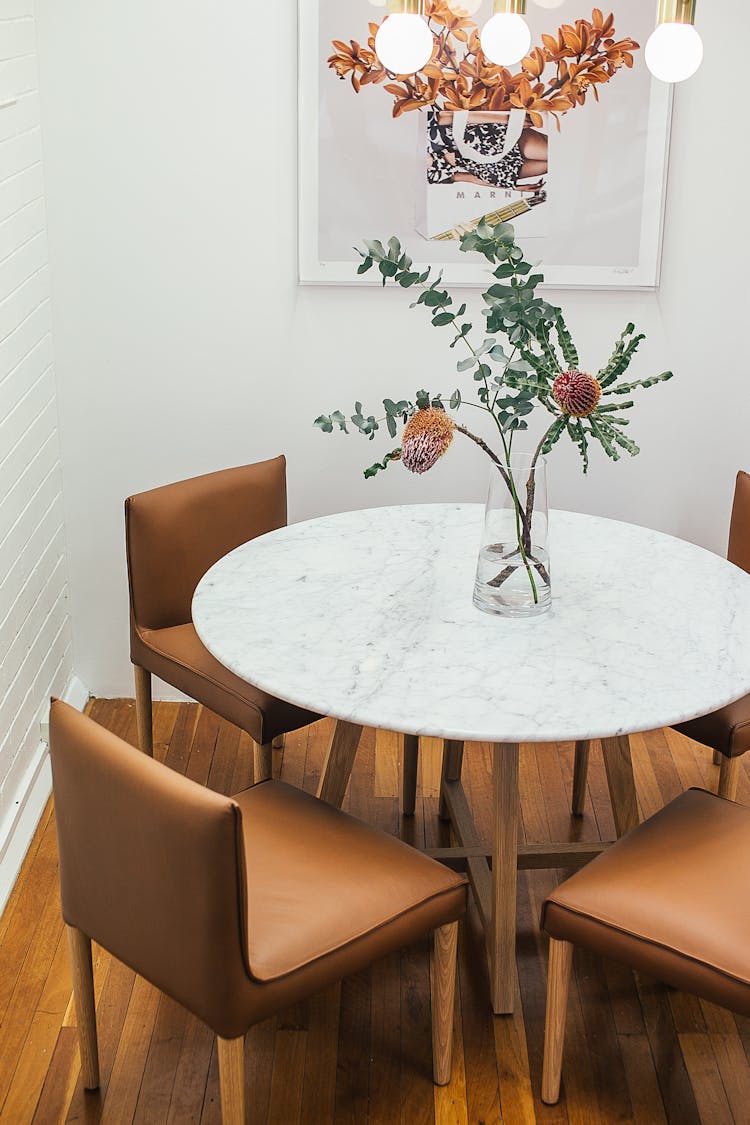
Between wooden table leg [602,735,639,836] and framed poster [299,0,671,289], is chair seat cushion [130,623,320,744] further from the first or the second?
framed poster [299,0,671,289]

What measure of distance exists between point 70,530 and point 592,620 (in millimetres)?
1629

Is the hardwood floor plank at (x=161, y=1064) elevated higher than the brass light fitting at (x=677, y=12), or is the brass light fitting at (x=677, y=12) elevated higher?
the brass light fitting at (x=677, y=12)

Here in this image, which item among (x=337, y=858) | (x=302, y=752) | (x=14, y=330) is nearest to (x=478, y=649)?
(x=337, y=858)

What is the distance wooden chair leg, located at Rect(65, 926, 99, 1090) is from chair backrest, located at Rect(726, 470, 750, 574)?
1611mm

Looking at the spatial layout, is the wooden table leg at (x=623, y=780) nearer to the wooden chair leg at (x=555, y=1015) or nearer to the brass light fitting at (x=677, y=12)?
the wooden chair leg at (x=555, y=1015)

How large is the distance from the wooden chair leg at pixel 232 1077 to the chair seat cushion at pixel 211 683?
2.39 ft

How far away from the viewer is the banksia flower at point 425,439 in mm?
1931

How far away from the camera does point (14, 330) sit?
8.73 ft

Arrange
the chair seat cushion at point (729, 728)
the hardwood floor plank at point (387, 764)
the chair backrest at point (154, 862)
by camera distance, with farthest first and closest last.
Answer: the hardwood floor plank at point (387, 764) < the chair seat cushion at point (729, 728) < the chair backrest at point (154, 862)

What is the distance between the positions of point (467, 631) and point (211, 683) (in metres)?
0.67

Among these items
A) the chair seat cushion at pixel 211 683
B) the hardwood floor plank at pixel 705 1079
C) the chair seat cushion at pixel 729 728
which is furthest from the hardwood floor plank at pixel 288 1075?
the chair seat cushion at pixel 729 728

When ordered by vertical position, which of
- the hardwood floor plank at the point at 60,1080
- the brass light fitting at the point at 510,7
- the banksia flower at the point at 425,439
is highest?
the brass light fitting at the point at 510,7

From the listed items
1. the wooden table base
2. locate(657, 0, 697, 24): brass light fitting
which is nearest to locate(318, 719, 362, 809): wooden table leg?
the wooden table base

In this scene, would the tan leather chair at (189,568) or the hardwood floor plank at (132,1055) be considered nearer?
the hardwood floor plank at (132,1055)
